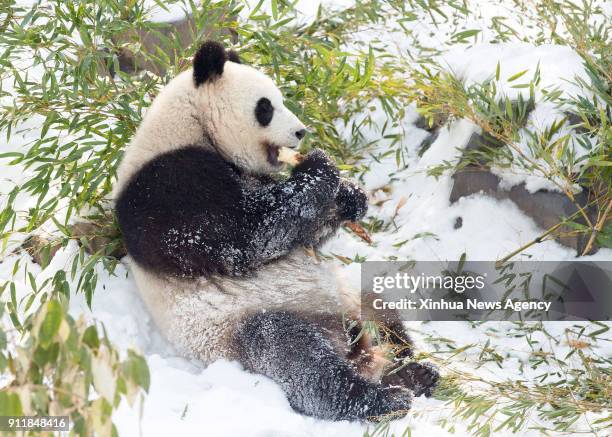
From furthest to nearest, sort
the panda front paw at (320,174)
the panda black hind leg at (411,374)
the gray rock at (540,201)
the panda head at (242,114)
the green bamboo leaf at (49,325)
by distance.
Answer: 1. the gray rock at (540,201)
2. the panda head at (242,114)
3. the panda front paw at (320,174)
4. the panda black hind leg at (411,374)
5. the green bamboo leaf at (49,325)

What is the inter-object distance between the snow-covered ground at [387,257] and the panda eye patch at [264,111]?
97cm

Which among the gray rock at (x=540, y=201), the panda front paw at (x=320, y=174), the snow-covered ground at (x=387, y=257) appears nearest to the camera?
the snow-covered ground at (x=387, y=257)

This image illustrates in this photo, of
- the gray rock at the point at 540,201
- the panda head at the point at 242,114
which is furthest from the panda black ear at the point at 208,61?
the gray rock at the point at 540,201

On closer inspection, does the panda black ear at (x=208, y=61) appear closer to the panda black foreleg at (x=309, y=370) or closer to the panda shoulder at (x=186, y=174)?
the panda shoulder at (x=186, y=174)

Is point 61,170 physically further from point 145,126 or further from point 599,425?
point 599,425

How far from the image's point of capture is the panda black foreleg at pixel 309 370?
2939mm

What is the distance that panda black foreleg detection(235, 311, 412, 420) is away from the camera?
294 cm

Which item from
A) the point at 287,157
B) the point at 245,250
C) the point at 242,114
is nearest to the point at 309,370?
the point at 245,250

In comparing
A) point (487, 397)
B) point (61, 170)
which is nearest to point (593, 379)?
point (487, 397)

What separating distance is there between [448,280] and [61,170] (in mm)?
2184

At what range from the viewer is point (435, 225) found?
14.2 feet

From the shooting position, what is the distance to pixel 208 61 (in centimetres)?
347

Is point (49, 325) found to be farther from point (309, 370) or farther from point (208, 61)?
point (208, 61)

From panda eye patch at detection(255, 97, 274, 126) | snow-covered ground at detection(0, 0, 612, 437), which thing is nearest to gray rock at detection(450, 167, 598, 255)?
snow-covered ground at detection(0, 0, 612, 437)
